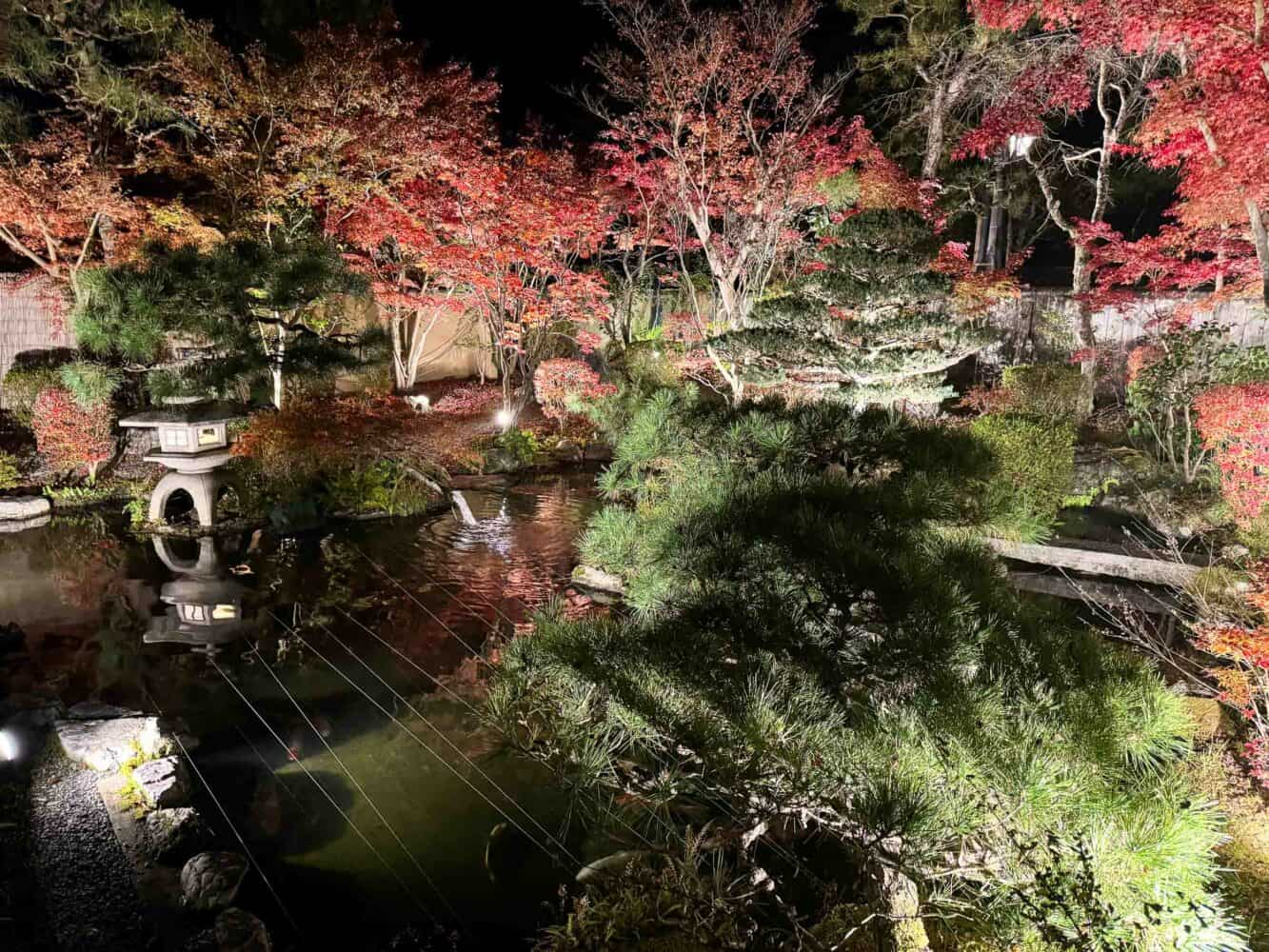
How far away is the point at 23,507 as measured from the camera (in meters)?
9.48

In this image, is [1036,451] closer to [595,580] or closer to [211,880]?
[595,580]

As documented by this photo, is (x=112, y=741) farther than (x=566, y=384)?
No

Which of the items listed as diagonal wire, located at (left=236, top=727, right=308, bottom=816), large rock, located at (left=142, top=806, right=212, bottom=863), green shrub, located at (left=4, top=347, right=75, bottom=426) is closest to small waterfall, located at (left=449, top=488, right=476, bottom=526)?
diagonal wire, located at (left=236, top=727, right=308, bottom=816)

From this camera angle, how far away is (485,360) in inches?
696

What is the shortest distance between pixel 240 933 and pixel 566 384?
10223 millimetres

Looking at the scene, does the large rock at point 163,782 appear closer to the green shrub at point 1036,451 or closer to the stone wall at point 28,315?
the green shrub at point 1036,451

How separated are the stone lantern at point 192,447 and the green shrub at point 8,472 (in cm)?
240

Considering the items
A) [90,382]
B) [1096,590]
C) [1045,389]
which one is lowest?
[1096,590]

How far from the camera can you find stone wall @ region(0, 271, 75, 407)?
11.3 metres

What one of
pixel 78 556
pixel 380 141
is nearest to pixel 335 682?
pixel 78 556

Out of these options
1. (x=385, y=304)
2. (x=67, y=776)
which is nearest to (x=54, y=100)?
(x=385, y=304)

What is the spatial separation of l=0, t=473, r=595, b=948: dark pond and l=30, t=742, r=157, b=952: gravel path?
525 mm

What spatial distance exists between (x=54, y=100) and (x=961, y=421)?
13725 millimetres

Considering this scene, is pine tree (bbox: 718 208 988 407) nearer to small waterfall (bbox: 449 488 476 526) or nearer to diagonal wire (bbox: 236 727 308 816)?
diagonal wire (bbox: 236 727 308 816)
